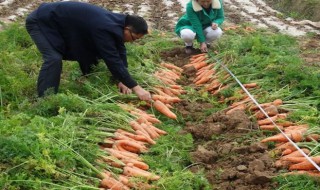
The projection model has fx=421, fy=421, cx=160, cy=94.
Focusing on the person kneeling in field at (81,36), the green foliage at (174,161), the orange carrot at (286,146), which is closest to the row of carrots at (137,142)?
the green foliage at (174,161)

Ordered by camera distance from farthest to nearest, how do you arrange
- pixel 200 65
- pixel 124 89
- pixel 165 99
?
1. pixel 200 65
2. pixel 165 99
3. pixel 124 89

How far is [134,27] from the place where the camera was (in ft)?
16.5

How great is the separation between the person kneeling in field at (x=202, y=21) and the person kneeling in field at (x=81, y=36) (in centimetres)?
258

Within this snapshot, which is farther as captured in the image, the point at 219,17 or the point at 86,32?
the point at 219,17

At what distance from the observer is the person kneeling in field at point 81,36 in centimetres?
505

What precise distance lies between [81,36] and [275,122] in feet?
8.69

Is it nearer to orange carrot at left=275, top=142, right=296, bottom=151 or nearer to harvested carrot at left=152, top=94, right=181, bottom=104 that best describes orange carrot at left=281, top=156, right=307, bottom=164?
orange carrot at left=275, top=142, right=296, bottom=151

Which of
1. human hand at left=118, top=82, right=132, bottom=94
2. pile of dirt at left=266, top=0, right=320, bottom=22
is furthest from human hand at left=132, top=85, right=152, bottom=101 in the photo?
pile of dirt at left=266, top=0, right=320, bottom=22

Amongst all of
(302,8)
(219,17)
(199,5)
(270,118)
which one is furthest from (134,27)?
(302,8)

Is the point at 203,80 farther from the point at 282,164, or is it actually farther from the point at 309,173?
the point at 309,173

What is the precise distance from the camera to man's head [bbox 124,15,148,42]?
4.99 meters

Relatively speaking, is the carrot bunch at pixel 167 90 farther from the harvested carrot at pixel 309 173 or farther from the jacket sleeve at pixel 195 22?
the harvested carrot at pixel 309 173

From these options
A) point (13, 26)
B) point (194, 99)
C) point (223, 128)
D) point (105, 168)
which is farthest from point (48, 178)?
point (13, 26)

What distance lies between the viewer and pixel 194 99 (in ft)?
20.6
